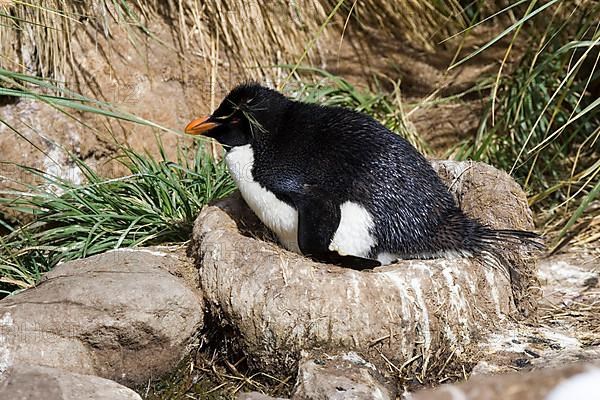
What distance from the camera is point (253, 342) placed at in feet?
11.7

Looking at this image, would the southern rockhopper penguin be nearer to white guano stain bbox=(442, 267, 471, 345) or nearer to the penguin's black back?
the penguin's black back

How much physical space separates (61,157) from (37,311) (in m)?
1.65

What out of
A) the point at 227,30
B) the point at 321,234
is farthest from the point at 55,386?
the point at 227,30

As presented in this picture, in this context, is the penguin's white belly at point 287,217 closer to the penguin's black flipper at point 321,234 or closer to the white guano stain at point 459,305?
the penguin's black flipper at point 321,234

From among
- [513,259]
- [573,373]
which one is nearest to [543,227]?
[513,259]

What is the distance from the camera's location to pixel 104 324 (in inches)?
141

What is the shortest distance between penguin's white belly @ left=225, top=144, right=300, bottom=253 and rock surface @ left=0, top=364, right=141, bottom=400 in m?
0.96

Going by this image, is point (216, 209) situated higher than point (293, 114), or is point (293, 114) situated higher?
point (293, 114)

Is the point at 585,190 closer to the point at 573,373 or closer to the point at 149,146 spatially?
the point at 149,146

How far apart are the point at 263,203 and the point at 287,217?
4.8 inches

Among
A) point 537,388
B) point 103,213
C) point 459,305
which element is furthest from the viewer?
point 103,213

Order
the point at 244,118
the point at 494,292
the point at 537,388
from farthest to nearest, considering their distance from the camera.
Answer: the point at 244,118, the point at 494,292, the point at 537,388

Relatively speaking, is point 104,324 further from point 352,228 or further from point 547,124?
point 547,124

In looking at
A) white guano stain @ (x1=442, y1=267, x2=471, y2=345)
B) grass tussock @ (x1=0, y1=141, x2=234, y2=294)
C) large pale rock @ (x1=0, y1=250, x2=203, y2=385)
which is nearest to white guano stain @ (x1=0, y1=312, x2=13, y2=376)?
large pale rock @ (x1=0, y1=250, x2=203, y2=385)
